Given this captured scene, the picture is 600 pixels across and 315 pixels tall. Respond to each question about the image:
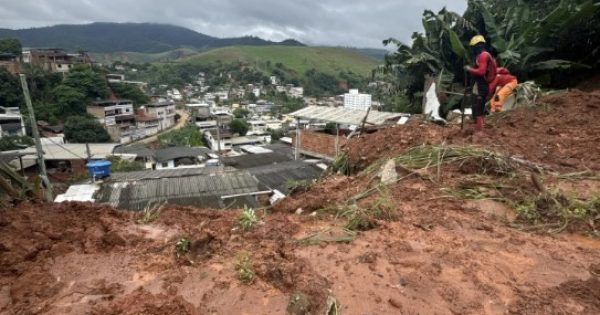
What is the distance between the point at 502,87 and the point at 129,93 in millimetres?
49141

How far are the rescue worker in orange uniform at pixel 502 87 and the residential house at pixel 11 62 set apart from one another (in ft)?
156

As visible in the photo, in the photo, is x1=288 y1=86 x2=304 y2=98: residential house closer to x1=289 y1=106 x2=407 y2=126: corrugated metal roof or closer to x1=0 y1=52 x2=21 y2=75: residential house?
x1=0 y1=52 x2=21 y2=75: residential house

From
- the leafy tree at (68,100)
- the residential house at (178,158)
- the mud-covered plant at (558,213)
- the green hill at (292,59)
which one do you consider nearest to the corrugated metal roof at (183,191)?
the mud-covered plant at (558,213)

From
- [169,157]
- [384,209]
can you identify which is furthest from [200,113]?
[384,209]

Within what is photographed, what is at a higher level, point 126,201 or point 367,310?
point 367,310

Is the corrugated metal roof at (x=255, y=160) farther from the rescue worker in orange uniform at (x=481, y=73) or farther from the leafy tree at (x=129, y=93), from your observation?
the leafy tree at (x=129, y=93)

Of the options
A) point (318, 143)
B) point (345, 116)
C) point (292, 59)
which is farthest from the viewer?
point (292, 59)

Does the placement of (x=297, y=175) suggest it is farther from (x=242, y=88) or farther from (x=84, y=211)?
(x=242, y=88)

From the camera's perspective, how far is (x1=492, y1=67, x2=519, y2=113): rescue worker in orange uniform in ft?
23.6

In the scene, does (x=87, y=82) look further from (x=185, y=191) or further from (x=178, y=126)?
(x=185, y=191)

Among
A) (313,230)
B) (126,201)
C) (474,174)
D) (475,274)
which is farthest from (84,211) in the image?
(126,201)

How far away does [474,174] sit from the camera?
419 cm

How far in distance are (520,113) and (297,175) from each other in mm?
8616

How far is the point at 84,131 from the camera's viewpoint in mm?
33125
